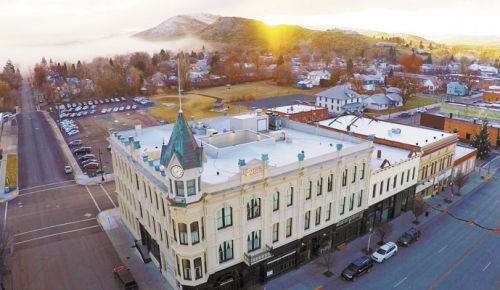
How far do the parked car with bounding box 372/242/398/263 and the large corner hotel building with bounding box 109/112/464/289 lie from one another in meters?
4.04

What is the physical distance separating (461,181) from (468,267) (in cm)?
2033

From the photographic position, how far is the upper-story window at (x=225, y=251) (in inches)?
1282

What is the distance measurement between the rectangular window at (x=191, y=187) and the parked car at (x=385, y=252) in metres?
22.9

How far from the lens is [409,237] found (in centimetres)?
4288

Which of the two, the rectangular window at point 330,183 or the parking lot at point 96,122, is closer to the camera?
the rectangular window at point 330,183

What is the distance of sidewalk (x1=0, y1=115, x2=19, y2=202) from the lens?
58281mm

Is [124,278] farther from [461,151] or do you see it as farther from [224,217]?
[461,151]

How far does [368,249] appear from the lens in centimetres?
4162

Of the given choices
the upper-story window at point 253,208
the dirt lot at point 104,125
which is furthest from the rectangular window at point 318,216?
the dirt lot at point 104,125

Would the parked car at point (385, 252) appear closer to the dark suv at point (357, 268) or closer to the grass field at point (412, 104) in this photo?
the dark suv at point (357, 268)

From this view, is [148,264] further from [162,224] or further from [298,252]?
[298,252]

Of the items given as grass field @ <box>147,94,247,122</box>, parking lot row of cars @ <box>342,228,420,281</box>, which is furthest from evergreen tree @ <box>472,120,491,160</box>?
grass field @ <box>147,94,247,122</box>

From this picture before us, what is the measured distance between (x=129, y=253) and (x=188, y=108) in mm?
93191

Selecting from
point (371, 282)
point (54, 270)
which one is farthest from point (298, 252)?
point (54, 270)
